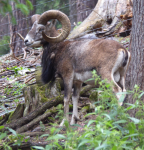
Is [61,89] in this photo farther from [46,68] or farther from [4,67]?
[4,67]

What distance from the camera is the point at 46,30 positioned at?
266 inches

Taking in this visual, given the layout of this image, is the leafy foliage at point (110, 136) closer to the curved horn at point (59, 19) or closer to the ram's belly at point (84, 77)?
the ram's belly at point (84, 77)

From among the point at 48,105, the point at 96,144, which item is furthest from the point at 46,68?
the point at 96,144

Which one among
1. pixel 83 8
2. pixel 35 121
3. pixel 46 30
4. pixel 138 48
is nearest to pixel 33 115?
pixel 35 121

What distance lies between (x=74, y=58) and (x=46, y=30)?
1.49m

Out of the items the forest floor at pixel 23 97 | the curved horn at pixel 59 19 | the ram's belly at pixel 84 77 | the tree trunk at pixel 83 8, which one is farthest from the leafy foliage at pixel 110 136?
the tree trunk at pixel 83 8

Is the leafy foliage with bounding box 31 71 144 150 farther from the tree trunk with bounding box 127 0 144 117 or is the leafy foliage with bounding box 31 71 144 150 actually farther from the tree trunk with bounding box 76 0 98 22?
the tree trunk with bounding box 76 0 98 22

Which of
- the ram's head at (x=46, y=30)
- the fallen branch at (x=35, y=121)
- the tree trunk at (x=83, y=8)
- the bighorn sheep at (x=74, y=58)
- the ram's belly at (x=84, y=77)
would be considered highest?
the tree trunk at (x=83, y=8)

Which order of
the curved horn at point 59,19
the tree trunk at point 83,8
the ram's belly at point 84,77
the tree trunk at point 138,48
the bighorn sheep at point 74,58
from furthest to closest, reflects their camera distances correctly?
the tree trunk at point 83,8, the curved horn at point 59,19, the ram's belly at point 84,77, the bighorn sheep at point 74,58, the tree trunk at point 138,48

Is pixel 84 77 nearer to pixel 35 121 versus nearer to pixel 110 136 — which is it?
pixel 35 121

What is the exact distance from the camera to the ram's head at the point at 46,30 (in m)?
6.35

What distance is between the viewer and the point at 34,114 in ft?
19.7

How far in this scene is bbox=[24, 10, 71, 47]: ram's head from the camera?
20.8ft

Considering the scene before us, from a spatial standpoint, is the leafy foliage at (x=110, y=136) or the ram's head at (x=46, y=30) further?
the ram's head at (x=46, y=30)
